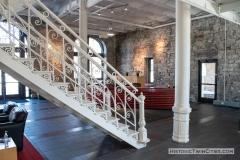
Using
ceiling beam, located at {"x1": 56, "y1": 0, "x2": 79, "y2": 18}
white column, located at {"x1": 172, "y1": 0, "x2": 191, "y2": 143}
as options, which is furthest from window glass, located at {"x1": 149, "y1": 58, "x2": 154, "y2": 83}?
white column, located at {"x1": 172, "y1": 0, "x2": 191, "y2": 143}

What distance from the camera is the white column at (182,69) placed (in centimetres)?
389

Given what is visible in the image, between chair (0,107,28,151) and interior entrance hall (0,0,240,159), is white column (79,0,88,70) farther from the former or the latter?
chair (0,107,28,151)

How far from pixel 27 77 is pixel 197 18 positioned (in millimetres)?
8349

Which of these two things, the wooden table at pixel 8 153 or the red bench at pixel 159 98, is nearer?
the wooden table at pixel 8 153

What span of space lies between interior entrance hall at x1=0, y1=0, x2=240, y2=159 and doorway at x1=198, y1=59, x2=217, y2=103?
0.15 ft

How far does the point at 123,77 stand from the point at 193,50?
690 centimetres

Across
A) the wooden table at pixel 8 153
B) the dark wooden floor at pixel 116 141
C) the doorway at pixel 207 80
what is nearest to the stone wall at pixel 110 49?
the doorway at pixel 207 80

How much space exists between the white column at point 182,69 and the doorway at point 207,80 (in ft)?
18.0

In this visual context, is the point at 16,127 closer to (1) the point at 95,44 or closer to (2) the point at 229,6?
(2) the point at 229,6

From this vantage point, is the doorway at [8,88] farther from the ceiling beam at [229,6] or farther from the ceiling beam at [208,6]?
the ceiling beam at [229,6]

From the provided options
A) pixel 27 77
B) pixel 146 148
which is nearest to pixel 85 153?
pixel 146 148

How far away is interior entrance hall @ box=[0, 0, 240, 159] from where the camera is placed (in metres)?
2.90

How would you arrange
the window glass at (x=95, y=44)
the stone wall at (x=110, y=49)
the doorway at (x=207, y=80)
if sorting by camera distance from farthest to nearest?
1. the stone wall at (x=110, y=49)
2. the window glass at (x=95, y=44)
3. the doorway at (x=207, y=80)

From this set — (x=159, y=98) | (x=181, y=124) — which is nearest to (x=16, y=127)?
(x=181, y=124)
